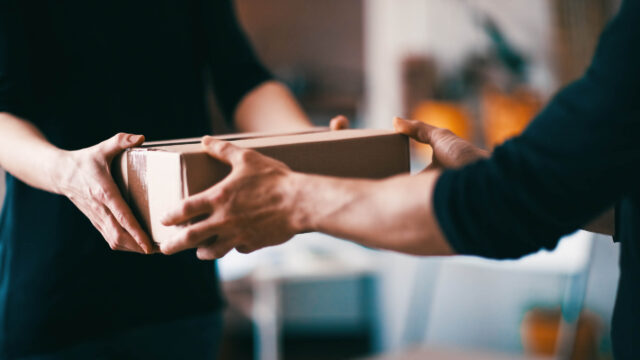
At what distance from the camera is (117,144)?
2.30ft

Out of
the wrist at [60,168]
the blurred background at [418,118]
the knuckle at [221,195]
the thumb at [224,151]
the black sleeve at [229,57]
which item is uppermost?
the black sleeve at [229,57]

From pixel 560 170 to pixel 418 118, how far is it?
1.97m

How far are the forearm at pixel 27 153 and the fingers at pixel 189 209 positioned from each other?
204 millimetres

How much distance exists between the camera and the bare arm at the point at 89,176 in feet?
2.33

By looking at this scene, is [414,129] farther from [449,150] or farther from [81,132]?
[81,132]

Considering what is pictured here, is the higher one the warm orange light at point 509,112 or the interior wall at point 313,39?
the interior wall at point 313,39

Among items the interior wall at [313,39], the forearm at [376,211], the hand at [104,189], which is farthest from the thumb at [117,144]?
the interior wall at [313,39]

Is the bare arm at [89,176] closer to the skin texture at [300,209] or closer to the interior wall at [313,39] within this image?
the skin texture at [300,209]

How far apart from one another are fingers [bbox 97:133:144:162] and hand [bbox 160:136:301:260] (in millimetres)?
100

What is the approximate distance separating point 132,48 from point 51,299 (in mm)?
382

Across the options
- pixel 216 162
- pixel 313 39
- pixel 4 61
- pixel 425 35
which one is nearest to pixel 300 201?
pixel 216 162

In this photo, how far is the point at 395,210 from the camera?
0.62 m

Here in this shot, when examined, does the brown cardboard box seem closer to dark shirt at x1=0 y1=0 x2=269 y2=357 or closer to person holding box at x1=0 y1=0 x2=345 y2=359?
person holding box at x1=0 y1=0 x2=345 y2=359

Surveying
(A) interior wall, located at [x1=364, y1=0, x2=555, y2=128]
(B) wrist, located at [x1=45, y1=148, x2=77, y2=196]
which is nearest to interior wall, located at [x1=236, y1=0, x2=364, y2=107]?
(A) interior wall, located at [x1=364, y1=0, x2=555, y2=128]
